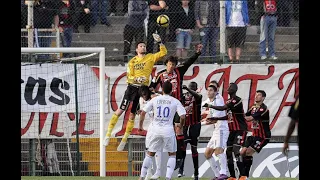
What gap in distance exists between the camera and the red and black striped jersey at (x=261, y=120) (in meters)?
→ 17.4

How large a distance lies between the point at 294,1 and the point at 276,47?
4.07 ft

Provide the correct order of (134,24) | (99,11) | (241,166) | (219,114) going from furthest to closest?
1. (99,11)
2. (134,24)
3. (219,114)
4. (241,166)

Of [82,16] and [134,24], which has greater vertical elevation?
[82,16]

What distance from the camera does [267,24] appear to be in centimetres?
2117

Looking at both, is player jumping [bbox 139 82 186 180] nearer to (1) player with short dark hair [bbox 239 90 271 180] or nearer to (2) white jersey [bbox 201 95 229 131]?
(2) white jersey [bbox 201 95 229 131]

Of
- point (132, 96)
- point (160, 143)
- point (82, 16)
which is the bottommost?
point (160, 143)

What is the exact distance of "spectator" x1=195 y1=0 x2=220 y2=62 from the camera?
21062mm

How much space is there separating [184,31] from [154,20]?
80 centimetres

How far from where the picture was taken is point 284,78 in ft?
71.0

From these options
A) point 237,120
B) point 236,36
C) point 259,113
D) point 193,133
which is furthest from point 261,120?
point 236,36

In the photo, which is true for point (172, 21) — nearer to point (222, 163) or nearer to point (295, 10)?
point (295, 10)

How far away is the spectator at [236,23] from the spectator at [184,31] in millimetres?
897

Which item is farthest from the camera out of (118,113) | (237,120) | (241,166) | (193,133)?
(118,113)
